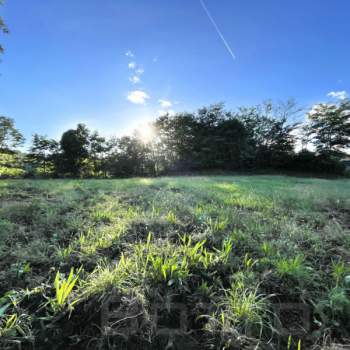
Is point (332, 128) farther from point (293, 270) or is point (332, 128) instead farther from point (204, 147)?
A: point (293, 270)

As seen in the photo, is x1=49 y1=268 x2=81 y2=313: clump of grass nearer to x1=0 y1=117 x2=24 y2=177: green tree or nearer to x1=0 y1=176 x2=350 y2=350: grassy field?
x1=0 y1=176 x2=350 y2=350: grassy field

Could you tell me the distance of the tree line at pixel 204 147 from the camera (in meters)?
14.3

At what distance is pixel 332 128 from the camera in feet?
58.3

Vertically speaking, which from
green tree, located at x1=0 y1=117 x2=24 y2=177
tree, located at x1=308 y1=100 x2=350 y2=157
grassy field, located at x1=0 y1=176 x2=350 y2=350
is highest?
tree, located at x1=308 y1=100 x2=350 y2=157

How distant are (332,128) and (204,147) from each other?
496 inches

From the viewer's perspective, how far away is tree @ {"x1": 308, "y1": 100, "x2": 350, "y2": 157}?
57.8 ft

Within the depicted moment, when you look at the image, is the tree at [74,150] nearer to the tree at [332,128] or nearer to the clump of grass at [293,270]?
the clump of grass at [293,270]

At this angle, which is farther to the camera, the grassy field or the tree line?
the tree line

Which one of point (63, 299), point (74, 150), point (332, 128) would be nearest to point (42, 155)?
point (74, 150)

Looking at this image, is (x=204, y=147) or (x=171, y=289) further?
(x=204, y=147)

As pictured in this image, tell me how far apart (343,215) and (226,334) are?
285 centimetres

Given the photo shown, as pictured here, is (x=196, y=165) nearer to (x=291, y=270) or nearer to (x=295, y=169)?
(x=295, y=169)

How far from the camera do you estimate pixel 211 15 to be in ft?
14.4

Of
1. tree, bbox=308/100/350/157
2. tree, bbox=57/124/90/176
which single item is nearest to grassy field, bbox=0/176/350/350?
tree, bbox=57/124/90/176
